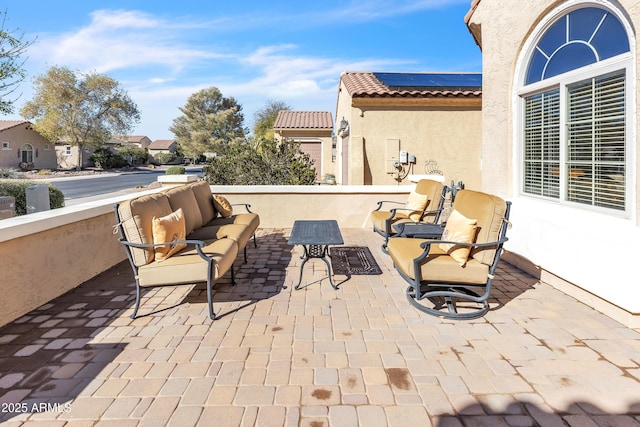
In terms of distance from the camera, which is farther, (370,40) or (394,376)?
(370,40)

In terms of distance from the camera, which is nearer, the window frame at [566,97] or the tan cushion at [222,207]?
the window frame at [566,97]

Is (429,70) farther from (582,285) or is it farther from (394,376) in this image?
(394,376)

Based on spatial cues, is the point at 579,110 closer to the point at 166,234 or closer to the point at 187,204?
Answer: the point at 166,234

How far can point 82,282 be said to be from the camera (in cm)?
510

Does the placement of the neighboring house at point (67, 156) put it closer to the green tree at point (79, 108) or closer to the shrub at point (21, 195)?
the green tree at point (79, 108)

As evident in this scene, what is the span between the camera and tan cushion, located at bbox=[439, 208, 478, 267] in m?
3.93

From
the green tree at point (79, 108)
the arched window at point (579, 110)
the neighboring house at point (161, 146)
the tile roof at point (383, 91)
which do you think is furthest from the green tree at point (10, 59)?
the neighboring house at point (161, 146)

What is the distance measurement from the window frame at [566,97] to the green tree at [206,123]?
4550 centimetres

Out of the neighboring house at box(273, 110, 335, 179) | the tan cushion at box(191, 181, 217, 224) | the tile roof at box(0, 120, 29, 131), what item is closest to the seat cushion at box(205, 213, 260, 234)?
the tan cushion at box(191, 181, 217, 224)

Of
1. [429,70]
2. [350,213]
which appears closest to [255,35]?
[429,70]

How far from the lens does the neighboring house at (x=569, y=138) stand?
3.92 meters

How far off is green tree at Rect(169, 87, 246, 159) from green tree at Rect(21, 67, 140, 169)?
9240mm

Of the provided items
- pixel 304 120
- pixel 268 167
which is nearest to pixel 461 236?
pixel 268 167

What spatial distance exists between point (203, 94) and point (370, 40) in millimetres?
36173
